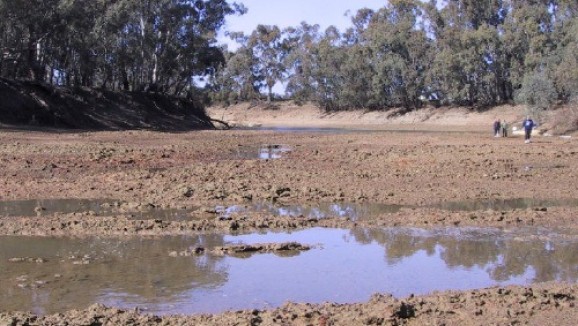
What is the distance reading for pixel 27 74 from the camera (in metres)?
48.5

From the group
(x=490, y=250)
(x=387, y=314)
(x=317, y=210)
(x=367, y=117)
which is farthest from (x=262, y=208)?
(x=367, y=117)

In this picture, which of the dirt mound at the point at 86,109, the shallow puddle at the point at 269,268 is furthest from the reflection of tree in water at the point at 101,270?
the dirt mound at the point at 86,109

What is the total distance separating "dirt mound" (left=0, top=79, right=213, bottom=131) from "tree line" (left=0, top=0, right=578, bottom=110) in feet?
6.92

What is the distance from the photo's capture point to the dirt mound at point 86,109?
126 ft

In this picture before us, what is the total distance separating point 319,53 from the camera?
89.9 m

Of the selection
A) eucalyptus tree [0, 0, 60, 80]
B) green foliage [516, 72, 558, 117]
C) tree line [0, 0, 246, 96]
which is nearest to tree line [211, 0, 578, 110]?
green foliage [516, 72, 558, 117]

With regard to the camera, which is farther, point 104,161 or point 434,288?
point 104,161

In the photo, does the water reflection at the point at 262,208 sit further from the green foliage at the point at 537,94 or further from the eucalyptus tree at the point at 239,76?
the eucalyptus tree at the point at 239,76

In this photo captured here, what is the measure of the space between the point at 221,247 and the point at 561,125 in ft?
136

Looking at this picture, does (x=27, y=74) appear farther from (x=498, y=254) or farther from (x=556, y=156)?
(x=498, y=254)

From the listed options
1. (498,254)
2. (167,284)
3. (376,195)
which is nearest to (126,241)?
(167,284)

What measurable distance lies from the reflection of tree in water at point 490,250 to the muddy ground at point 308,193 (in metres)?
0.76

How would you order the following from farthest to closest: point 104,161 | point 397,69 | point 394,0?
point 394,0
point 397,69
point 104,161

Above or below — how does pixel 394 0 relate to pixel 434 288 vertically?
above
